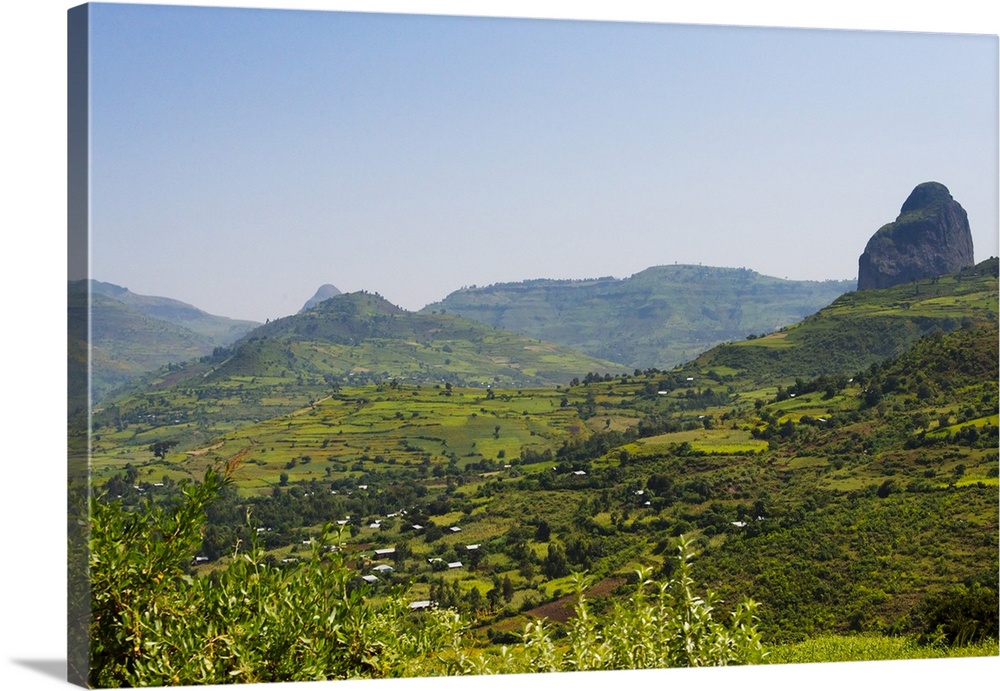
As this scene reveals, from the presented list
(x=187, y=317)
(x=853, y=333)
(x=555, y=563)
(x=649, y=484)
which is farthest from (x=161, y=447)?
(x=853, y=333)

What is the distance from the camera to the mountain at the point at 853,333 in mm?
9461

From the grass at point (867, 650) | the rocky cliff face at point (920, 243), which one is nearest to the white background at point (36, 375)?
the grass at point (867, 650)

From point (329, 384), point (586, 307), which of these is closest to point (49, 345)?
point (329, 384)

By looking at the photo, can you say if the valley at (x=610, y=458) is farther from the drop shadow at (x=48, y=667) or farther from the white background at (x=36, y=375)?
the drop shadow at (x=48, y=667)

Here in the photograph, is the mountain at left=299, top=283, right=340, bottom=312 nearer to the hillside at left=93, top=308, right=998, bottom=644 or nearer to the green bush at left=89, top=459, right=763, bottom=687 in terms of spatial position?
the hillside at left=93, top=308, right=998, bottom=644

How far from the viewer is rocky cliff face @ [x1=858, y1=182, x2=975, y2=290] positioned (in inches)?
351

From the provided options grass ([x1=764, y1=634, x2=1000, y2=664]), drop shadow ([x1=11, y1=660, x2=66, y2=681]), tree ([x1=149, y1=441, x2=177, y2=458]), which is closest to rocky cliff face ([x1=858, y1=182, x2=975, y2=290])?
grass ([x1=764, y1=634, x2=1000, y2=664])

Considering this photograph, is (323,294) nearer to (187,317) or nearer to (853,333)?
(187,317)

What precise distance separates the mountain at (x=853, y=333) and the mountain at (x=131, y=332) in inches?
158

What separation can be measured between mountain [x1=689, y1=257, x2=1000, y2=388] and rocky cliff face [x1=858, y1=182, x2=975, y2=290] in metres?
0.10

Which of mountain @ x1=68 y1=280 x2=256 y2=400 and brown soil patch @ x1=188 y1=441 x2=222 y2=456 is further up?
mountain @ x1=68 y1=280 x2=256 y2=400

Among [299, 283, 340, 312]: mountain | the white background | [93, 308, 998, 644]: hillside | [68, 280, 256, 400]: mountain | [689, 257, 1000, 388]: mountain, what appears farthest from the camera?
[689, 257, 1000, 388]: mountain

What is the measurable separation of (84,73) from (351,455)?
3.78m

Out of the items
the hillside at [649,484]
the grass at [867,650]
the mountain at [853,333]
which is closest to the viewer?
the grass at [867,650]
